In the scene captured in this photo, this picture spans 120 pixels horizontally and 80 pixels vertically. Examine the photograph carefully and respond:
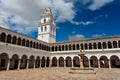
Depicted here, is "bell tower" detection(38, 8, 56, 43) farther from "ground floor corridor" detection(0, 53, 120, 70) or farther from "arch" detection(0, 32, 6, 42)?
"arch" detection(0, 32, 6, 42)

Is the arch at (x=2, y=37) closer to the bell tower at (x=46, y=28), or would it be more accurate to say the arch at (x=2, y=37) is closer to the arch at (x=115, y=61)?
the bell tower at (x=46, y=28)

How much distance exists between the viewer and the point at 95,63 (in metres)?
34.7

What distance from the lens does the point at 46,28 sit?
41312 mm

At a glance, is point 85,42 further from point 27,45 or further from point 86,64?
point 27,45

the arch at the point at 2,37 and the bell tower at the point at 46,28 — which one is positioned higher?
the bell tower at the point at 46,28

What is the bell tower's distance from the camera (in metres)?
40.7

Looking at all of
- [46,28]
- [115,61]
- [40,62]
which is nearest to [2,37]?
[40,62]

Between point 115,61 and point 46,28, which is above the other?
point 46,28

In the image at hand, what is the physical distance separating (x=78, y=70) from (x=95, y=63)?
1887 cm

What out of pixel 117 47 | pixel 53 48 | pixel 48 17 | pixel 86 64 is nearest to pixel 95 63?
pixel 86 64

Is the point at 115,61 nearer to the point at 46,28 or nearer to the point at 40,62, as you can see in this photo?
the point at 40,62

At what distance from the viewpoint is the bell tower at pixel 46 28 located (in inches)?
1603

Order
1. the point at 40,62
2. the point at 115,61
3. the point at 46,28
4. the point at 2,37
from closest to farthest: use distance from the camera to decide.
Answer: the point at 2,37 < the point at 40,62 < the point at 115,61 < the point at 46,28

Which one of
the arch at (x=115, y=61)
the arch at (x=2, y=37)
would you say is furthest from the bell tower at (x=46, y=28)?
the arch at (x=115, y=61)
